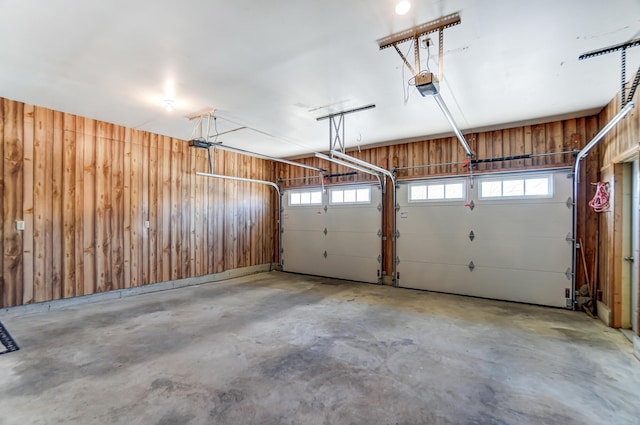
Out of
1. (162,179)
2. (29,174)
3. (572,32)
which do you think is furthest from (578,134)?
(29,174)

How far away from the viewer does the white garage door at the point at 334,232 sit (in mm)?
6516

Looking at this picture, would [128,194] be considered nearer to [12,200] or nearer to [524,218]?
[12,200]

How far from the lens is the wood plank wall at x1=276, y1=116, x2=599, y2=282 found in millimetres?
4535

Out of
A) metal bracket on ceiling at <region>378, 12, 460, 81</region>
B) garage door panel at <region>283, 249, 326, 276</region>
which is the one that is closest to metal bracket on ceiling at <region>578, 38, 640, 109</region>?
metal bracket on ceiling at <region>378, 12, 460, 81</region>

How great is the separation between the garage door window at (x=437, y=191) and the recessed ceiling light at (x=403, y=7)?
3.93 meters

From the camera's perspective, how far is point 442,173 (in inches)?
223

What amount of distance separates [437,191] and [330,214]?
8.11 feet

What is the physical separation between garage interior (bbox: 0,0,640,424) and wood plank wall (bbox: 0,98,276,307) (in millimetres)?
29

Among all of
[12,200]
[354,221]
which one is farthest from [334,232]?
[12,200]

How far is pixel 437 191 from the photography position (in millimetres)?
5758

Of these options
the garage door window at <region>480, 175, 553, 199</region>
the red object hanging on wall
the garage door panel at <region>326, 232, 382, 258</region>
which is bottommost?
the garage door panel at <region>326, 232, 382, 258</region>

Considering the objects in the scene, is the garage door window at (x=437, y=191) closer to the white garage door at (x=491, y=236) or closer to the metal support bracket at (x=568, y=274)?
the white garage door at (x=491, y=236)

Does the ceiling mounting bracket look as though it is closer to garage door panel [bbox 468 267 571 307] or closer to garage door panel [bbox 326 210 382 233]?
garage door panel [bbox 468 267 571 307]

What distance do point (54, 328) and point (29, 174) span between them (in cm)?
218
